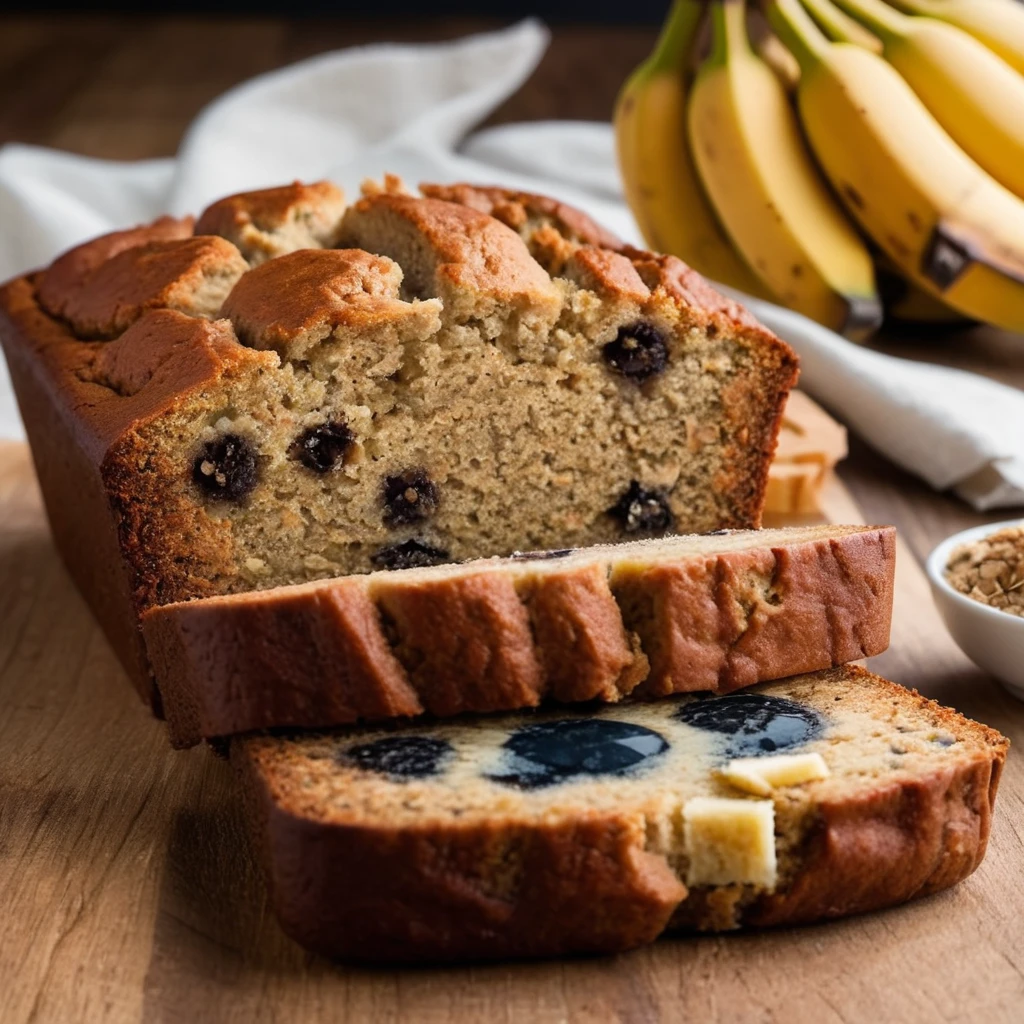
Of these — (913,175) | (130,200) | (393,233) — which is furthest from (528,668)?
(130,200)

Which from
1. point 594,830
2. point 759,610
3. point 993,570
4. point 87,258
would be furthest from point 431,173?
point 594,830

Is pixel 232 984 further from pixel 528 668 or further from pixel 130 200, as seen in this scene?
pixel 130 200

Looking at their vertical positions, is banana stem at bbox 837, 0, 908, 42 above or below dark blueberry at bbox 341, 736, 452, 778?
above

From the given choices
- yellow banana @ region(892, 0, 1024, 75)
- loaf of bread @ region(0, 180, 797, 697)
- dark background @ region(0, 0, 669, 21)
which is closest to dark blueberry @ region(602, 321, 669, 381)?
loaf of bread @ region(0, 180, 797, 697)

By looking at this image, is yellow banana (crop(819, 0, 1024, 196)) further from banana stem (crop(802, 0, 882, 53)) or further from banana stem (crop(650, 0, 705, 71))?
banana stem (crop(650, 0, 705, 71))

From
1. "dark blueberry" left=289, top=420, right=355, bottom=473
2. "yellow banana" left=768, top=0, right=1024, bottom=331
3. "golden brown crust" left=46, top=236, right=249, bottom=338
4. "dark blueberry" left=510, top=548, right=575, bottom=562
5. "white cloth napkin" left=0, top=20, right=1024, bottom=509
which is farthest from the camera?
"yellow banana" left=768, top=0, right=1024, bottom=331

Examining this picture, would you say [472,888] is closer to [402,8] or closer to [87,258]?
[87,258]

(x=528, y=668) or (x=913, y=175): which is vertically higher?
(x=913, y=175)
